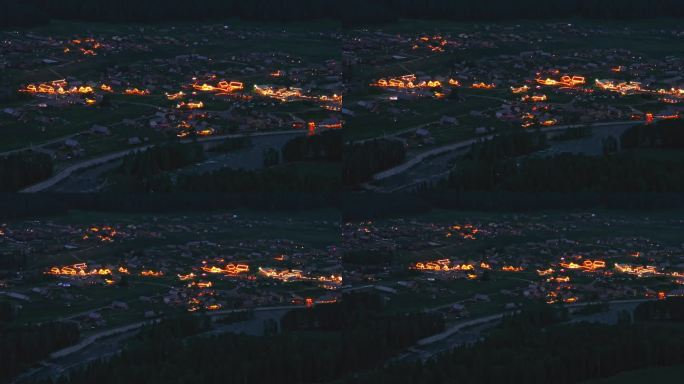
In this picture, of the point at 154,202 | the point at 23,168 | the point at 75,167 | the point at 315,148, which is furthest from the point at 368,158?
the point at 23,168

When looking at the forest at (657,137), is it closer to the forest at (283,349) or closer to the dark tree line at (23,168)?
the forest at (283,349)

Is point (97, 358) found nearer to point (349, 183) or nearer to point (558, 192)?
point (349, 183)

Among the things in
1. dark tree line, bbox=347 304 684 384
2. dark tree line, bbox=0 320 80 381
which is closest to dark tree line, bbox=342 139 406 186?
dark tree line, bbox=347 304 684 384

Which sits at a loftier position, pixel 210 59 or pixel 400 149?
pixel 210 59

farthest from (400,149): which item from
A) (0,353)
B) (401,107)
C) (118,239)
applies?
(0,353)

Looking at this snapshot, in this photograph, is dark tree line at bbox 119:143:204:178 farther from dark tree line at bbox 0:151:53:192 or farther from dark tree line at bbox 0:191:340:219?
dark tree line at bbox 0:151:53:192
